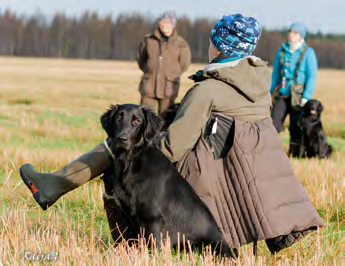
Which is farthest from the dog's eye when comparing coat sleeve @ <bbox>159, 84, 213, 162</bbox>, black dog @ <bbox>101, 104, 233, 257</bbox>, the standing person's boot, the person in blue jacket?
the person in blue jacket

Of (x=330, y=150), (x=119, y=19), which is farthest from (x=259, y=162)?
(x=119, y=19)

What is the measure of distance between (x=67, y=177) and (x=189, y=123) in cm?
116

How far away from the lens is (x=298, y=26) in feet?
31.8

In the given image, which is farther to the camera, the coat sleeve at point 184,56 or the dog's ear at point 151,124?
the coat sleeve at point 184,56

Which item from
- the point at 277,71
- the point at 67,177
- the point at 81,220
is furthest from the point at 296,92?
the point at 67,177

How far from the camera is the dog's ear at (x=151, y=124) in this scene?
416cm

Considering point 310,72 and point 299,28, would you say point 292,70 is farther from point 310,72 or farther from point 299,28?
point 299,28

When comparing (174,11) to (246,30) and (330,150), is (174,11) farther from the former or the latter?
(246,30)

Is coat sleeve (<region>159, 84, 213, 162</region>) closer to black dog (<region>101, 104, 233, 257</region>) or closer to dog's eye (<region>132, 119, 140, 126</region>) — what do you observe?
black dog (<region>101, 104, 233, 257</region>)

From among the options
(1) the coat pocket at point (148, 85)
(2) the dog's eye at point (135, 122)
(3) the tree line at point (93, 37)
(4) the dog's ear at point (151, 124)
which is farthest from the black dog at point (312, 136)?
(3) the tree line at point (93, 37)

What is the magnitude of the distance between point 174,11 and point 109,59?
69.7 metres

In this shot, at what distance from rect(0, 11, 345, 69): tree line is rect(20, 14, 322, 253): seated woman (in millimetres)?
71285

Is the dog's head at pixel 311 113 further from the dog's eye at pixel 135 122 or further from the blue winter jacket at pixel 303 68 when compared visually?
the dog's eye at pixel 135 122

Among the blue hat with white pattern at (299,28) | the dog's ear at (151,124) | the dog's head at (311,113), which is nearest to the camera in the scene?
the dog's ear at (151,124)
